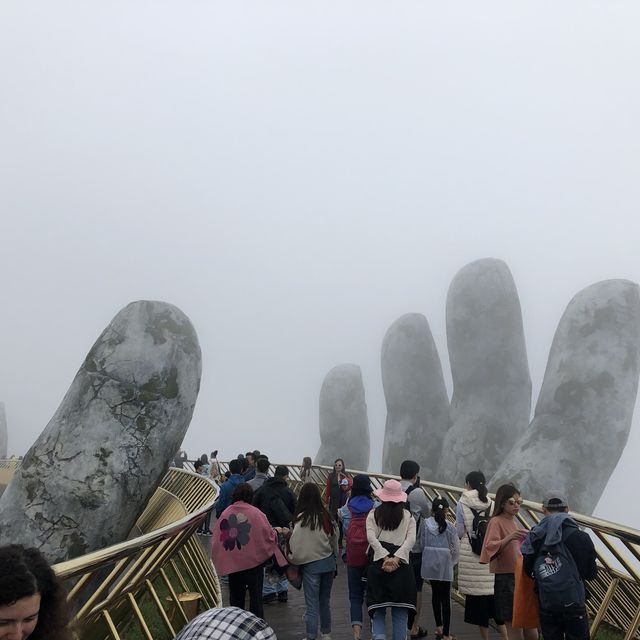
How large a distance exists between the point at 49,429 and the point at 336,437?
18.2m

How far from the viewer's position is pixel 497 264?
848 inches

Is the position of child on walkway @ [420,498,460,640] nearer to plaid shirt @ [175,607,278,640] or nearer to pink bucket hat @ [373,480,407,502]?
pink bucket hat @ [373,480,407,502]

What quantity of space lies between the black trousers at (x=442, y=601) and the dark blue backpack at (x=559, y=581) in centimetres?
184

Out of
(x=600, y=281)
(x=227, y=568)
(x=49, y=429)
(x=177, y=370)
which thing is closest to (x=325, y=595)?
(x=227, y=568)

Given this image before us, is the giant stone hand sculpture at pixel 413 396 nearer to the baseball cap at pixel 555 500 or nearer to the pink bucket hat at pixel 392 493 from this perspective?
the pink bucket hat at pixel 392 493

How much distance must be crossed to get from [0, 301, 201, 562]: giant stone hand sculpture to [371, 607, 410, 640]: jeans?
430 centimetres

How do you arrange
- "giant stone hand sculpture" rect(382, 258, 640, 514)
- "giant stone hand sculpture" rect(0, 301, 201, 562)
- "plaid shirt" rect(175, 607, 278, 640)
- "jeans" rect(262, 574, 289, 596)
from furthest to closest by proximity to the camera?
"giant stone hand sculpture" rect(382, 258, 640, 514), "giant stone hand sculpture" rect(0, 301, 201, 562), "jeans" rect(262, 574, 289, 596), "plaid shirt" rect(175, 607, 278, 640)

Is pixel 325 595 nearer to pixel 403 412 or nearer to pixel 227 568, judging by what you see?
pixel 227 568

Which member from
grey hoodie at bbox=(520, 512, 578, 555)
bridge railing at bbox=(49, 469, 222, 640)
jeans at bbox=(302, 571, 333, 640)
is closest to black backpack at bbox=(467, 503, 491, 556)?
jeans at bbox=(302, 571, 333, 640)

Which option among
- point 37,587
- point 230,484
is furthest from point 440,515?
point 37,587

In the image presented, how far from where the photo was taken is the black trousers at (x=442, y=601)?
5.89 metres

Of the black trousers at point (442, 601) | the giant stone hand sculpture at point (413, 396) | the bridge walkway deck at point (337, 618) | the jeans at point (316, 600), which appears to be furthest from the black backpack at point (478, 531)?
the giant stone hand sculpture at point (413, 396)

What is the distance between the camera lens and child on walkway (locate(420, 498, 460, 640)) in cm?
575

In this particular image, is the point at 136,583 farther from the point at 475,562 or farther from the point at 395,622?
the point at 475,562
